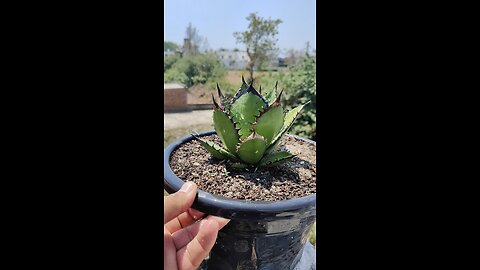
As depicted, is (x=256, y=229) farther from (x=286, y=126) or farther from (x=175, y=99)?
(x=175, y=99)

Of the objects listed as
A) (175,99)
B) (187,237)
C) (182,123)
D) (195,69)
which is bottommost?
(187,237)

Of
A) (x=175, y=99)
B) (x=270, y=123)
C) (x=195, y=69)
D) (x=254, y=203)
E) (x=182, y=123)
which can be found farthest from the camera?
(x=195, y=69)

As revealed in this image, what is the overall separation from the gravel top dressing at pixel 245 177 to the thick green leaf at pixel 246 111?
0.23ft

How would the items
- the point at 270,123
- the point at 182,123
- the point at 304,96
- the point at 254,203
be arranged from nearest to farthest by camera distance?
the point at 254,203 → the point at 270,123 → the point at 182,123 → the point at 304,96

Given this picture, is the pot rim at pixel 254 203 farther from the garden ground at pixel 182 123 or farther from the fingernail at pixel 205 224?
the garden ground at pixel 182 123

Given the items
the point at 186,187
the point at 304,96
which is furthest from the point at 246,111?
the point at 304,96

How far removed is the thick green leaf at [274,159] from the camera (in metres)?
0.63

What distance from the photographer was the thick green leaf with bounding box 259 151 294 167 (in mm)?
630

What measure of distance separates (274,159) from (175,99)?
2.65 meters

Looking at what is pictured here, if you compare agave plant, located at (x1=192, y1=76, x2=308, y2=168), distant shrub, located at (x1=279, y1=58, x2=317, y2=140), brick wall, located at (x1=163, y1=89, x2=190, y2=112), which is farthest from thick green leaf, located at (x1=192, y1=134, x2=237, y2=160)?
brick wall, located at (x1=163, y1=89, x2=190, y2=112)

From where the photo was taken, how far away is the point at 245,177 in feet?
2.04

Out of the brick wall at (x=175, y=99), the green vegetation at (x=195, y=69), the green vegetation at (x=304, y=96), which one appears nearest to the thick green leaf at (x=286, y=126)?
the green vegetation at (x=304, y=96)
